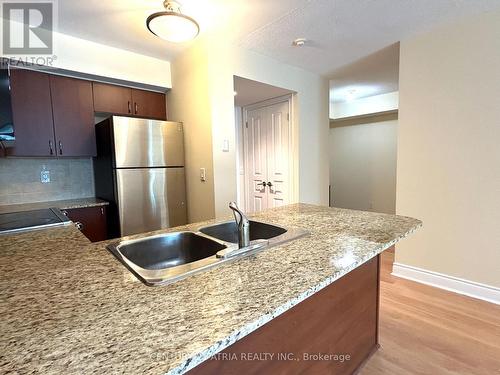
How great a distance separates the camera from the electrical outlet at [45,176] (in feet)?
8.70

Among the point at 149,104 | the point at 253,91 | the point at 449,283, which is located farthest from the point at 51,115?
the point at 449,283

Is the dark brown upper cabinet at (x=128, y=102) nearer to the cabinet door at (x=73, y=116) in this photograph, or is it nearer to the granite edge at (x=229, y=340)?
the cabinet door at (x=73, y=116)

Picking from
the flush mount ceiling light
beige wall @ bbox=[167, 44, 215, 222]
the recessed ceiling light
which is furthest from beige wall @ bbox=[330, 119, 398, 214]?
the flush mount ceiling light

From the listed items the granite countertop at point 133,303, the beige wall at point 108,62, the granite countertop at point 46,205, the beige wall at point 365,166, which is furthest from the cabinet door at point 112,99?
the beige wall at point 365,166

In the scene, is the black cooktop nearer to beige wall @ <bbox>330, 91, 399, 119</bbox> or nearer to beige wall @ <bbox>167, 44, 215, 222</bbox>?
beige wall @ <bbox>167, 44, 215, 222</bbox>

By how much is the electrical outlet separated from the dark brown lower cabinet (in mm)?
646

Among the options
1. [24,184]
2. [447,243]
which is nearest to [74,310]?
[24,184]

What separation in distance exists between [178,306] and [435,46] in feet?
9.67

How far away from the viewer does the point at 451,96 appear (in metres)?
2.27

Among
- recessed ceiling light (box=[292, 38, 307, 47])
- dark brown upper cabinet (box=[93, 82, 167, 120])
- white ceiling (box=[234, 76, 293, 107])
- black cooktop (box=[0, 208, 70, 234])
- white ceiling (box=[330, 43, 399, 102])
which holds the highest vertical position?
white ceiling (box=[330, 43, 399, 102])

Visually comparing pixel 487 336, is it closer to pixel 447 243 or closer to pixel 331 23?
pixel 447 243

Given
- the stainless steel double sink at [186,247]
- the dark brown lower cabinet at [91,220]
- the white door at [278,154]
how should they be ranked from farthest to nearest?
the white door at [278,154] → the dark brown lower cabinet at [91,220] → the stainless steel double sink at [186,247]

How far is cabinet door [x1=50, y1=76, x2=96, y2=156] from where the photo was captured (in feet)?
8.01

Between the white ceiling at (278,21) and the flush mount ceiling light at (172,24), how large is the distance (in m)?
0.18
